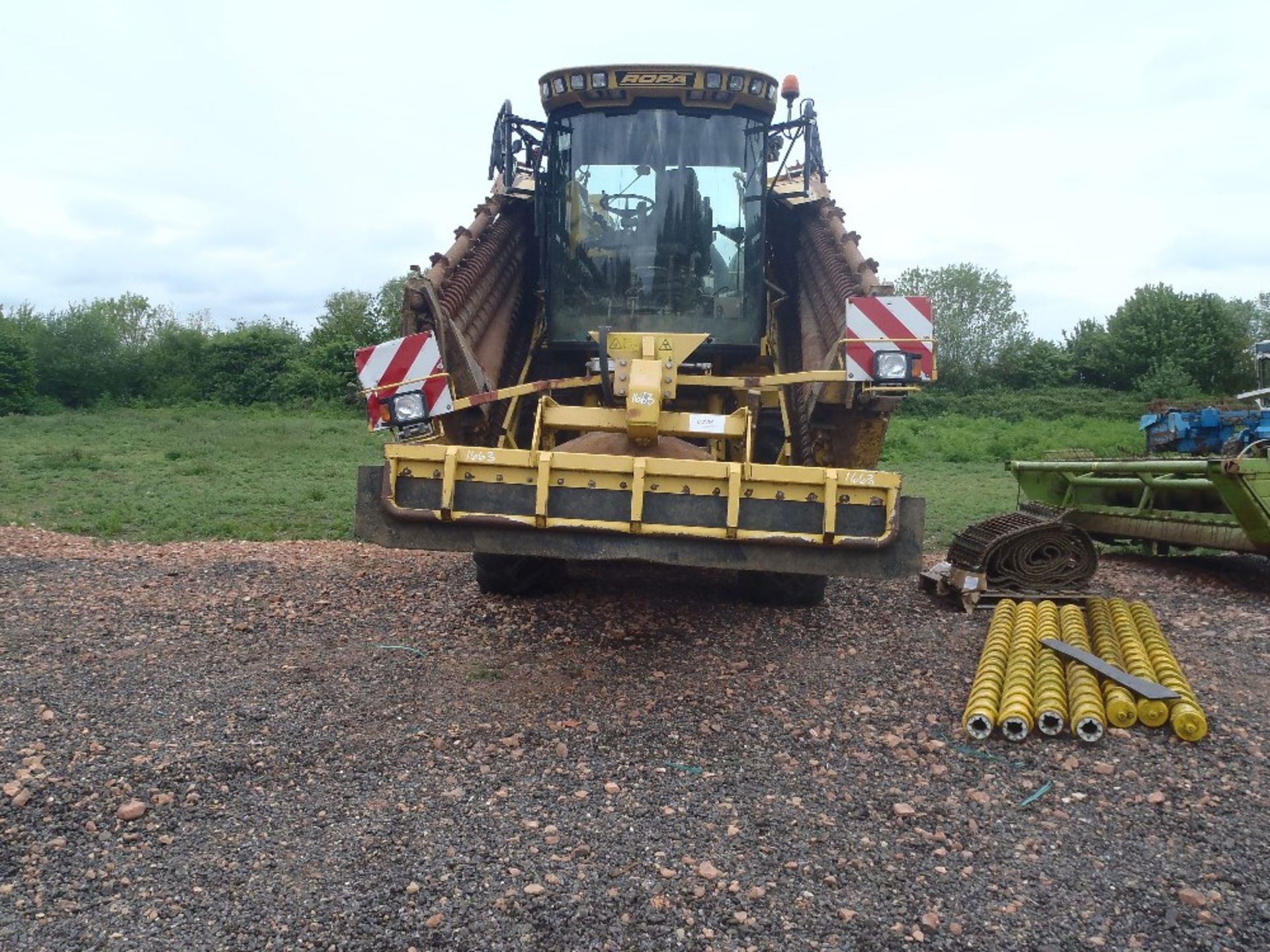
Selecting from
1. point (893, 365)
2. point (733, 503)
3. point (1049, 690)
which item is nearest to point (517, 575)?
point (733, 503)

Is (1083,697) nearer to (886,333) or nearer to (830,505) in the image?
(830,505)

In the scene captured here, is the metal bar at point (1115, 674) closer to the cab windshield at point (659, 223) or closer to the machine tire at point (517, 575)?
the cab windshield at point (659, 223)

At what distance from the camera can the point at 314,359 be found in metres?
31.4

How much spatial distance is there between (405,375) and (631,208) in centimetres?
188

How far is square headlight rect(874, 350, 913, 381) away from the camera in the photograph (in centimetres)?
507

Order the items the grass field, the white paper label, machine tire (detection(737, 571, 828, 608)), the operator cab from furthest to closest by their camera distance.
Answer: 1. the grass field
2. the operator cab
3. machine tire (detection(737, 571, 828, 608))
4. the white paper label

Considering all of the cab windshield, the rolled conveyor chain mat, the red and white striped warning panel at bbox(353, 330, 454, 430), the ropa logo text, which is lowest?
→ the rolled conveyor chain mat

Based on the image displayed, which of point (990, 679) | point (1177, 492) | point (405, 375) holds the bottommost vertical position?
point (990, 679)

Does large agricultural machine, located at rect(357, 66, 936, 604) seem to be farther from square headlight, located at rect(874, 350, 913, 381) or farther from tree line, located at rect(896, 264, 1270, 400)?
tree line, located at rect(896, 264, 1270, 400)

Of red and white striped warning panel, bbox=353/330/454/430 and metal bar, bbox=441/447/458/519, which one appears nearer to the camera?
metal bar, bbox=441/447/458/519

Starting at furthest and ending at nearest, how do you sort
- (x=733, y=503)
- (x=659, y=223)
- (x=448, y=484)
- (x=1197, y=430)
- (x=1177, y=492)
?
(x=1197, y=430) → (x=1177, y=492) → (x=659, y=223) → (x=448, y=484) → (x=733, y=503)

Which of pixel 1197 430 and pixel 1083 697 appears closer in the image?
pixel 1083 697

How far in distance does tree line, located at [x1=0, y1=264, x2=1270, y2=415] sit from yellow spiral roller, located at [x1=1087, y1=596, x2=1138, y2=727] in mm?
25808


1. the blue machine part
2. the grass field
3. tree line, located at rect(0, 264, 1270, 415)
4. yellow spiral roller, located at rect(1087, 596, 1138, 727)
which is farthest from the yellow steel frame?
tree line, located at rect(0, 264, 1270, 415)
